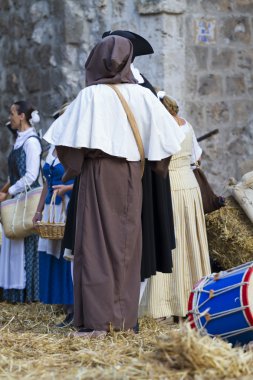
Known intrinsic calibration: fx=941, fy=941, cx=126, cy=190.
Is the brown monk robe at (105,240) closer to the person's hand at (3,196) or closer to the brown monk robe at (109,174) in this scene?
the brown monk robe at (109,174)

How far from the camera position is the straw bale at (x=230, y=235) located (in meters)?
6.94

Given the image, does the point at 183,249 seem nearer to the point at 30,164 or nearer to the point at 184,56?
the point at 30,164

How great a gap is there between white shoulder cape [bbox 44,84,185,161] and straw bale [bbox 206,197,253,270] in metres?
1.63

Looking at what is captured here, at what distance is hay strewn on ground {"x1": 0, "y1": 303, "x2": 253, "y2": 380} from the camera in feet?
12.6

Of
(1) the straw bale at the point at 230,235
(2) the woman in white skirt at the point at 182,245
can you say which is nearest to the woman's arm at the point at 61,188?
(2) the woman in white skirt at the point at 182,245

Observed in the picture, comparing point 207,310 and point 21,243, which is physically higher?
point 207,310

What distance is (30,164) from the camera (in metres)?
7.70

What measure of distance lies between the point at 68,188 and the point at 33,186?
113 cm

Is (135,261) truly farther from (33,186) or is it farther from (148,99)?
(33,186)

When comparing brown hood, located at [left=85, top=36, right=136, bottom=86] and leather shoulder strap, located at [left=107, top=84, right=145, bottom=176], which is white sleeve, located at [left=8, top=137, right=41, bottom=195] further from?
leather shoulder strap, located at [left=107, top=84, right=145, bottom=176]

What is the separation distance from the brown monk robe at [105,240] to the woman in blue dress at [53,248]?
52.9 inches

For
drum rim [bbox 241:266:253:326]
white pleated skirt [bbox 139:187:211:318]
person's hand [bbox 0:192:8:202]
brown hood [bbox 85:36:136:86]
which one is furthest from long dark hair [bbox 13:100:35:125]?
drum rim [bbox 241:266:253:326]

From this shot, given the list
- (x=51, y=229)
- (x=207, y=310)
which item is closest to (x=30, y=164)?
(x=51, y=229)

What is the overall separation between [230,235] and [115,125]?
1.92m
